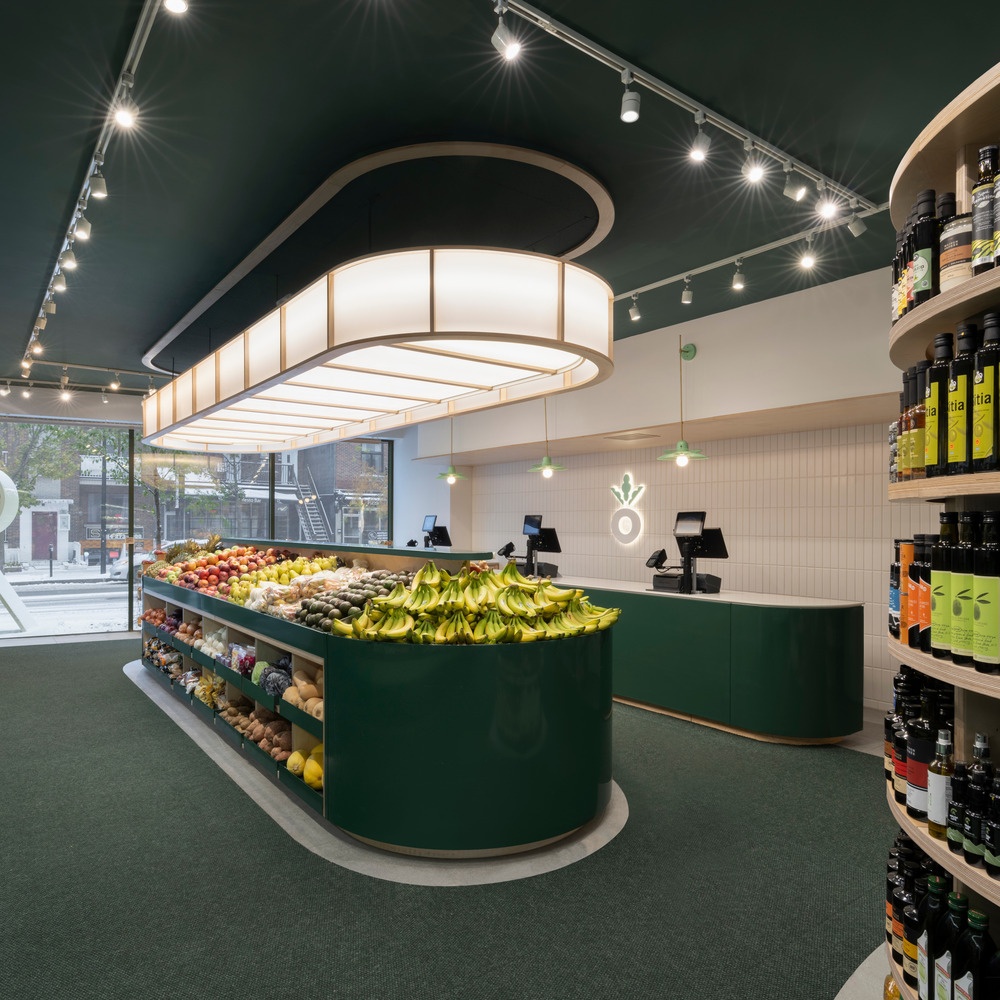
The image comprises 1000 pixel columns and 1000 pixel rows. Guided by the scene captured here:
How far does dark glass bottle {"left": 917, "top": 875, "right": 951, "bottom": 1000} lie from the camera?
64.7 inches

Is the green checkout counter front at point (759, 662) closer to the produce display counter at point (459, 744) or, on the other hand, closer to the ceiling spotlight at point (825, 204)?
the produce display counter at point (459, 744)

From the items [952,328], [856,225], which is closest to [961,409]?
[952,328]

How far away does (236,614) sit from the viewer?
17.5 feet

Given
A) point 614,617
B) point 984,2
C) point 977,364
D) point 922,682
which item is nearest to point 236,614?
point 614,617

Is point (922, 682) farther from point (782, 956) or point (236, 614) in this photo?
point (236, 614)

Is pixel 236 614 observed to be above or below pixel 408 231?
below

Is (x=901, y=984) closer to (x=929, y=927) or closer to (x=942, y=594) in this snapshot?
(x=929, y=927)

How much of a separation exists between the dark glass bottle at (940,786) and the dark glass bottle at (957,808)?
0.02 meters

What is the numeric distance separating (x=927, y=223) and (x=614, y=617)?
9.48 ft

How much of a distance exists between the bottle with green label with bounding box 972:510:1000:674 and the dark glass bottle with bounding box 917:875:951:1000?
25.2 inches

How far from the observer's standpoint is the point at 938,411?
160 cm

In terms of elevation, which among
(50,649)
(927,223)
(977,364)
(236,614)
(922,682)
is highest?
(927,223)

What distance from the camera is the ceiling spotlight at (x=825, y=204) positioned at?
391 cm

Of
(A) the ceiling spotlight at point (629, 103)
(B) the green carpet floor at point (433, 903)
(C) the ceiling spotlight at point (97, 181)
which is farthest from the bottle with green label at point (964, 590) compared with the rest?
(C) the ceiling spotlight at point (97, 181)
